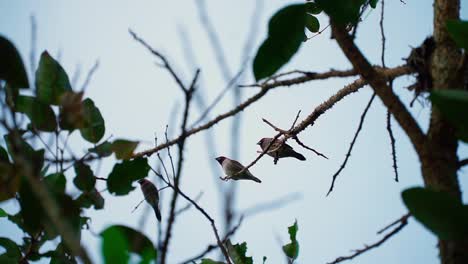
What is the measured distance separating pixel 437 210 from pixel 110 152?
93 centimetres

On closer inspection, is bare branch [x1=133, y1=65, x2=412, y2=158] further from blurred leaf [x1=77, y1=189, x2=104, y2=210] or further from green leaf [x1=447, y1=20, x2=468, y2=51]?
blurred leaf [x1=77, y1=189, x2=104, y2=210]

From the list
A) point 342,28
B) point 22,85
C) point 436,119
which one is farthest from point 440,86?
point 22,85

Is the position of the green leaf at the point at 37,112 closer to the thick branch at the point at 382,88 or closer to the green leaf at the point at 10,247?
the green leaf at the point at 10,247

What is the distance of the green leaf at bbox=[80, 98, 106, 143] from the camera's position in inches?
54.3

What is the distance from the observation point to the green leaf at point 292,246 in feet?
6.00

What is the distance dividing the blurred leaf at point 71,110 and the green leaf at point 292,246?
1033mm

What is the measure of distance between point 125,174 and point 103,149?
11cm

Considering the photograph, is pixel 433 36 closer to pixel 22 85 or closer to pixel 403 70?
pixel 403 70

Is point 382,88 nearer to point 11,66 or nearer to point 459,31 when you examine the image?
point 459,31

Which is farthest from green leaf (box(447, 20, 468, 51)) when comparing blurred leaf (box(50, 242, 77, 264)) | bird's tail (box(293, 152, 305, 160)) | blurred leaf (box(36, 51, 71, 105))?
bird's tail (box(293, 152, 305, 160))

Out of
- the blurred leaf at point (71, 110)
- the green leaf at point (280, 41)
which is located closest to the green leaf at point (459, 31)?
the green leaf at point (280, 41)


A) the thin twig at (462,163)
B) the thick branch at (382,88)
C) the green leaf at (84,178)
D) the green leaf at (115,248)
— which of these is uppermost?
the green leaf at (84,178)

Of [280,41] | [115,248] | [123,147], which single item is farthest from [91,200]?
[280,41]

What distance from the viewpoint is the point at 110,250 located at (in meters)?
0.81
